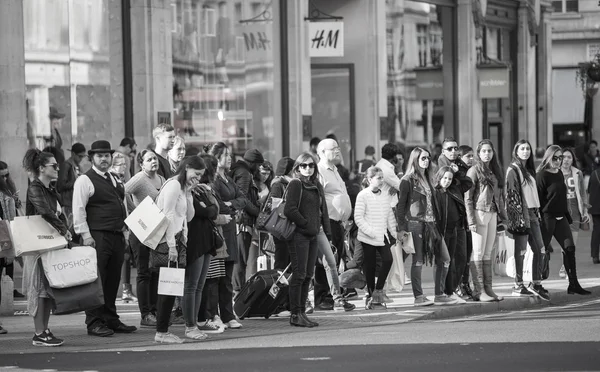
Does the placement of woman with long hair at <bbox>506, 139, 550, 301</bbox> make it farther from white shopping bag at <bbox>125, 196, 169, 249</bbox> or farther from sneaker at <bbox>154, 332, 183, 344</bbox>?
white shopping bag at <bbox>125, 196, 169, 249</bbox>

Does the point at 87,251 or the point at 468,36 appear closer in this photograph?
the point at 87,251

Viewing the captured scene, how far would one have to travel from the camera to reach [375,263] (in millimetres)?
15820

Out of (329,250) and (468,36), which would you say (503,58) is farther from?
(329,250)

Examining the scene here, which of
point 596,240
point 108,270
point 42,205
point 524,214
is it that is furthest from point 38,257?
point 596,240

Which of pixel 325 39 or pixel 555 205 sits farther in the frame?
pixel 325 39

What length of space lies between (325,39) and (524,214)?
11.1 meters

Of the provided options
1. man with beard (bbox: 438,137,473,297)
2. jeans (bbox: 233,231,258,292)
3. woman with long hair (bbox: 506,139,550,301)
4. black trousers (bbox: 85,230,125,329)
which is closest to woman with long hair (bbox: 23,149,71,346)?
black trousers (bbox: 85,230,125,329)

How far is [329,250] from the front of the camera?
1531 centimetres

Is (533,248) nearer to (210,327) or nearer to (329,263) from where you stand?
(329,263)

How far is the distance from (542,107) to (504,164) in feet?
11.9

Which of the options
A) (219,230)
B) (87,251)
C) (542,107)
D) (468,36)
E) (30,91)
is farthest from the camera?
(542,107)

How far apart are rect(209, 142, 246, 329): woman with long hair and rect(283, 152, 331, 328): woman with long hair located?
0.67 meters

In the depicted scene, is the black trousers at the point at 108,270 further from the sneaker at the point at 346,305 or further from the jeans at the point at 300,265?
the sneaker at the point at 346,305

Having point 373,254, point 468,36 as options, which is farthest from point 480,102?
point 373,254
